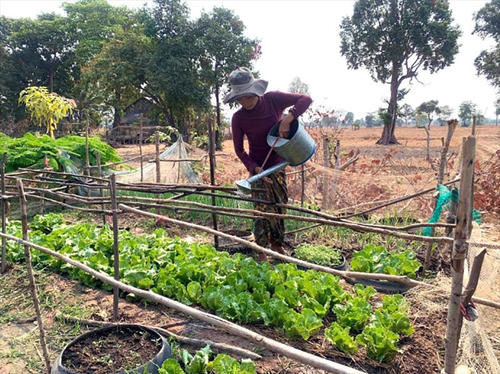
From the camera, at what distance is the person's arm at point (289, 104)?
316cm

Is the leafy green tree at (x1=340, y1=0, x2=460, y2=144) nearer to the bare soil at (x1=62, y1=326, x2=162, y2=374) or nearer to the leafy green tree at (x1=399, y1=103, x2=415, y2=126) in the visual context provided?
the leafy green tree at (x1=399, y1=103, x2=415, y2=126)

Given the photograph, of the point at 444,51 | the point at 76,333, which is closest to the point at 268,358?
the point at 76,333

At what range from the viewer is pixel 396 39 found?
2442 cm

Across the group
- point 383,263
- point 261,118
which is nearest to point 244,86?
point 261,118

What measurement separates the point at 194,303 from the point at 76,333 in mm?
858

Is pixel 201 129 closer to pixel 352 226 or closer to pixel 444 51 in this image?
pixel 444 51

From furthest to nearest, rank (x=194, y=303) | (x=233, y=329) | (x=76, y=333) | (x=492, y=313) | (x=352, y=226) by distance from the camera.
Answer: (x=194, y=303), (x=76, y=333), (x=492, y=313), (x=352, y=226), (x=233, y=329)

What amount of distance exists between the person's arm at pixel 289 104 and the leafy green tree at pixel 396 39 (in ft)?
75.1

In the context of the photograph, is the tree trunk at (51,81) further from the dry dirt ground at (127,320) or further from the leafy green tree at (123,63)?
the dry dirt ground at (127,320)

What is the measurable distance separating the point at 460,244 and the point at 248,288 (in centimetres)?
216

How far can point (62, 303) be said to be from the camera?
124 inches

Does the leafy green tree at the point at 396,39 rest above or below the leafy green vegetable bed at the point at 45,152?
above

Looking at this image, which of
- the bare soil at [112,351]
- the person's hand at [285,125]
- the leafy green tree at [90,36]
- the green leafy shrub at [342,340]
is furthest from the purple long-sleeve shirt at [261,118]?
the leafy green tree at [90,36]

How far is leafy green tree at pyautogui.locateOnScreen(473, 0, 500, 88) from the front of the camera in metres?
25.6
